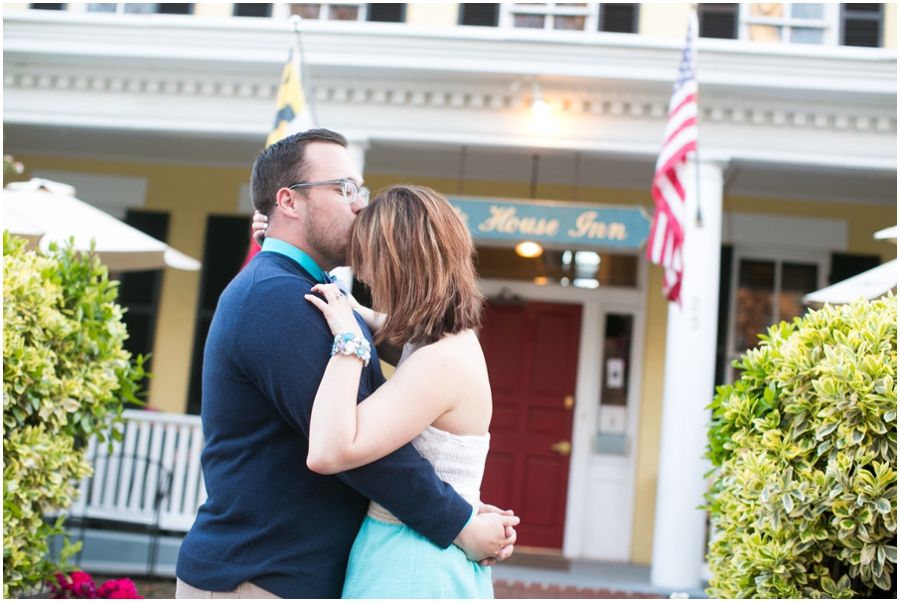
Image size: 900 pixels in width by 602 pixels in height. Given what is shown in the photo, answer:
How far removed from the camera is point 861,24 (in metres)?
6.82

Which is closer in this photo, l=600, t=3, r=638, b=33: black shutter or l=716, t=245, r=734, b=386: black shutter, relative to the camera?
l=600, t=3, r=638, b=33: black shutter

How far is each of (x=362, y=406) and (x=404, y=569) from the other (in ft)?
1.27

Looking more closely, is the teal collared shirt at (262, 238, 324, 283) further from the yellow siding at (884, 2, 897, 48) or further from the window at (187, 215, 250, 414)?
the yellow siding at (884, 2, 897, 48)

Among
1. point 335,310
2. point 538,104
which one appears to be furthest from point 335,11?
point 335,310

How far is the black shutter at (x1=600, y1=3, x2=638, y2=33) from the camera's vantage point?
22.9 feet

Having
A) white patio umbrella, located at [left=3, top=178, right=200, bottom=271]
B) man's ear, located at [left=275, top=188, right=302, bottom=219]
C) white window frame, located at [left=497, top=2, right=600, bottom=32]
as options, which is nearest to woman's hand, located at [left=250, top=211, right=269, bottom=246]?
man's ear, located at [left=275, top=188, right=302, bottom=219]

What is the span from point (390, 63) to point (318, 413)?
5062mm

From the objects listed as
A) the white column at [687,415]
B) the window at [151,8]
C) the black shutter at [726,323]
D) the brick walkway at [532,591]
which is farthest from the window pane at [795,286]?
the window at [151,8]

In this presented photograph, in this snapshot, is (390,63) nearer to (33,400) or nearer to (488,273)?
(488,273)

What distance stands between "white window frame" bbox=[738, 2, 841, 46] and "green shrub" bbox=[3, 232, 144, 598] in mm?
5899

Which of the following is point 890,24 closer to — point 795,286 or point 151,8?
point 795,286

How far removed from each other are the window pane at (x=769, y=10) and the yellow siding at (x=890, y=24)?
88 centimetres

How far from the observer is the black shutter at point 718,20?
6.93 m

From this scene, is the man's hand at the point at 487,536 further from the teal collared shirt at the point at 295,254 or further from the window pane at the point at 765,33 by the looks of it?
the window pane at the point at 765,33
